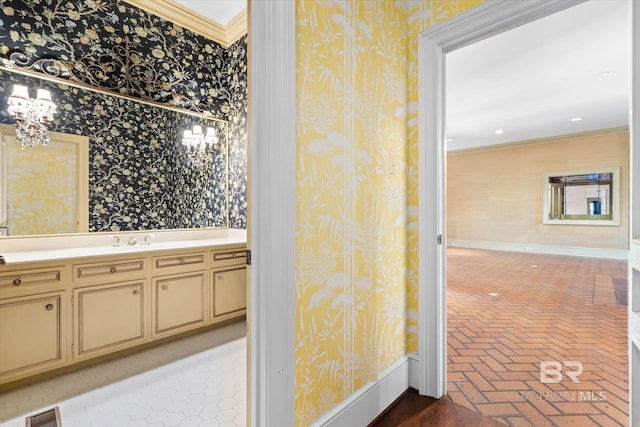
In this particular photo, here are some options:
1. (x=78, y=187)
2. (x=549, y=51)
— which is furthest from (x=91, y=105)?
(x=549, y=51)

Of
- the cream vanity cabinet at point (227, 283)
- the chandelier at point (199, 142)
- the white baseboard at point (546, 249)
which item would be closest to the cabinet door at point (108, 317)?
the cream vanity cabinet at point (227, 283)

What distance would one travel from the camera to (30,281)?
1.95m

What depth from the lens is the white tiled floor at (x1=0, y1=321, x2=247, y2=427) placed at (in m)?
1.68

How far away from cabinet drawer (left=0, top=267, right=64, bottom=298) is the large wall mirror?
545 mm

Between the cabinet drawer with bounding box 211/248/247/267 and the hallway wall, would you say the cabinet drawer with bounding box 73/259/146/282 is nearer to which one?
the cabinet drawer with bounding box 211/248/247/267

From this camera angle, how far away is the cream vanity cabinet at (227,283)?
2.91 meters

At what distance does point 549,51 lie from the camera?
348 centimetres

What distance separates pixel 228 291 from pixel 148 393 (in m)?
1.18

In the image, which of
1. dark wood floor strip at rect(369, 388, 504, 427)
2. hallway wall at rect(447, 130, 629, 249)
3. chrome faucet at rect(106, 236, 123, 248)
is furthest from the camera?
hallway wall at rect(447, 130, 629, 249)

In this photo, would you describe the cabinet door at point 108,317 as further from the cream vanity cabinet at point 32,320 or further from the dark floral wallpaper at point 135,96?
the dark floral wallpaper at point 135,96

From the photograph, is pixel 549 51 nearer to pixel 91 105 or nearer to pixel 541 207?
pixel 91 105

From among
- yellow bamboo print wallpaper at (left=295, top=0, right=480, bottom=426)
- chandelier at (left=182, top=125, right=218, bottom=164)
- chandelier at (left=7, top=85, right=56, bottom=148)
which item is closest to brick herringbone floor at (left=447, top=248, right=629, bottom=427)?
yellow bamboo print wallpaper at (left=295, top=0, right=480, bottom=426)

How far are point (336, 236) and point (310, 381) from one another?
0.66 m

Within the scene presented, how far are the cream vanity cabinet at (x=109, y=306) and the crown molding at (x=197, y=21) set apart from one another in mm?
2421
